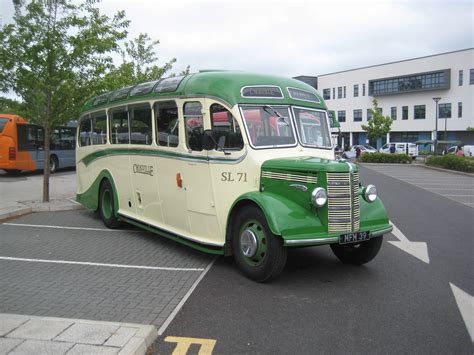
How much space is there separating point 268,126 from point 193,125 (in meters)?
1.14

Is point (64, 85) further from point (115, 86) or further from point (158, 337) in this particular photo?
point (158, 337)

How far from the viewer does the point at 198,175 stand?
6.66 meters

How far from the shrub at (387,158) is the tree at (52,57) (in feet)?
94.3

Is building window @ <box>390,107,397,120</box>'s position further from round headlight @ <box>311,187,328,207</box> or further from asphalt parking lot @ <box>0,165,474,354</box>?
round headlight @ <box>311,187,328,207</box>

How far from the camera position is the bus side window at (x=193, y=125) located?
6648 millimetres

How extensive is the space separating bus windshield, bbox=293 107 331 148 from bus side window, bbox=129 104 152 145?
2657 millimetres

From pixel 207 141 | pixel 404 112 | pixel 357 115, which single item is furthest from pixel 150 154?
pixel 357 115

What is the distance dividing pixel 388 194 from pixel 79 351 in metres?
13.8

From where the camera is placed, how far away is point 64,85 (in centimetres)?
1169

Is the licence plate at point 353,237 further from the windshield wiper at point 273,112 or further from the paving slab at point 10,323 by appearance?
the paving slab at point 10,323

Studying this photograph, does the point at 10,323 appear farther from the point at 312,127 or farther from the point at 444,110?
the point at 444,110

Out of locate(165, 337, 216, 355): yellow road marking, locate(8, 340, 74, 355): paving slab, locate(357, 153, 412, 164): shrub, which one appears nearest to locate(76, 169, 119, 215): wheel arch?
locate(165, 337, 216, 355): yellow road marking

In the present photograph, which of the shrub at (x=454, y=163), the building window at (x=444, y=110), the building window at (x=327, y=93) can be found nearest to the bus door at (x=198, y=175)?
the shrub at (x=454, y=163)

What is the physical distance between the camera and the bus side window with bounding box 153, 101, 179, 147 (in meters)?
7.15
